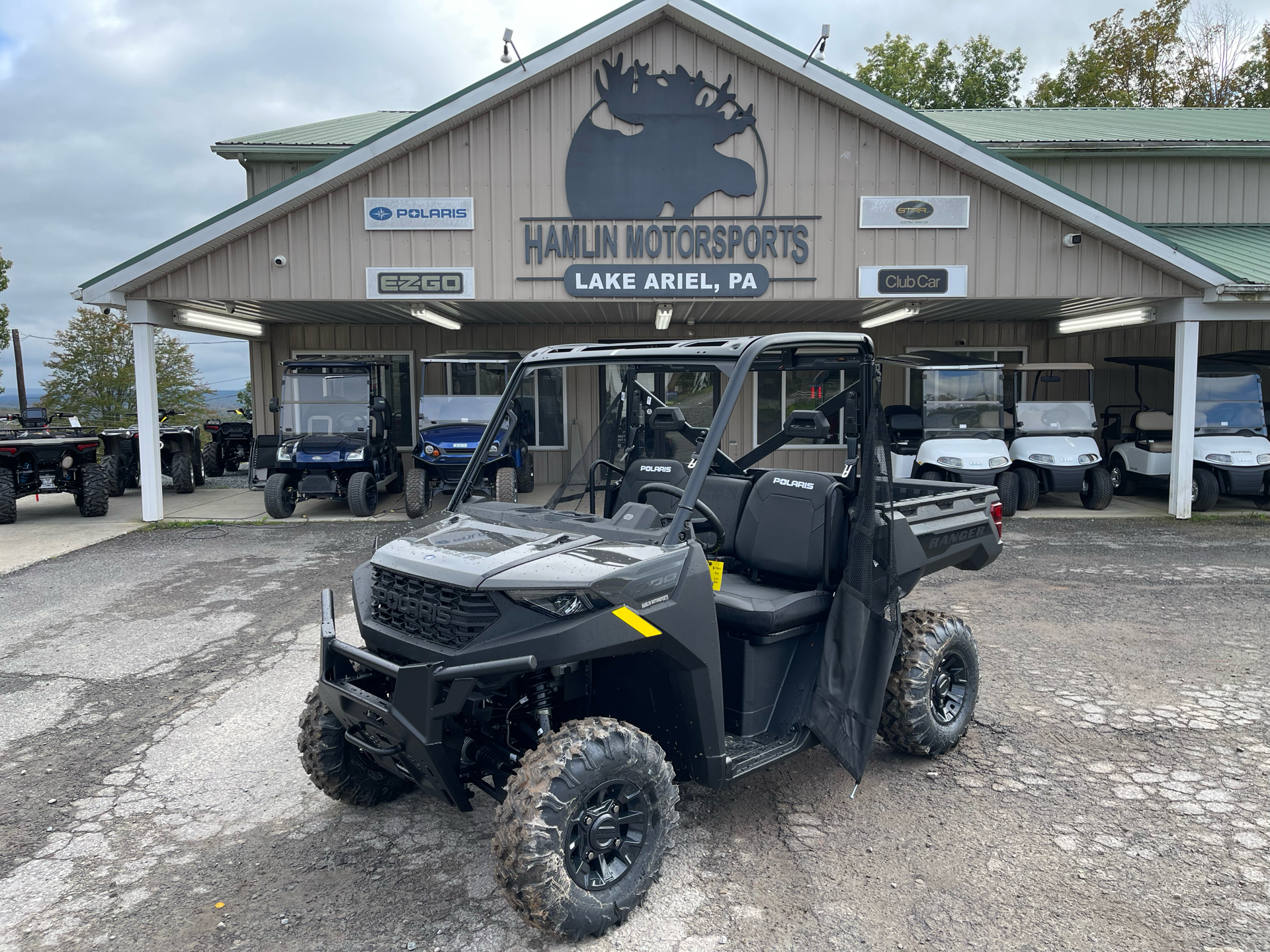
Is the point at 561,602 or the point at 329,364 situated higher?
the point at 329,364

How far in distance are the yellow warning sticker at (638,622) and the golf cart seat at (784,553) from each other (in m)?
0.68

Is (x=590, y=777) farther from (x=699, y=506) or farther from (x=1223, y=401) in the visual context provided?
(x=1223, y=401)

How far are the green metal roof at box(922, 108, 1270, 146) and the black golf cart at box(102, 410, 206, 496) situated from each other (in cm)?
1452

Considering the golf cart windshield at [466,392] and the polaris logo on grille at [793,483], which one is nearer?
the polaris logo on grille at [793,483]

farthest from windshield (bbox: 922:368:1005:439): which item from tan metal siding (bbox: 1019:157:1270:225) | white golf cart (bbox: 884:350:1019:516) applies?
tan metal siding (bbox: 1019:157:1270:225)

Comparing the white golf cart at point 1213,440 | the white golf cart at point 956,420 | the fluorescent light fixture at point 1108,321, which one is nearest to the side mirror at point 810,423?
the white golf cart at point 956,420

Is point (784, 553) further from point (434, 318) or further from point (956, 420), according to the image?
point (434, 318)

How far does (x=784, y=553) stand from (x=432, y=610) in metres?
1.70

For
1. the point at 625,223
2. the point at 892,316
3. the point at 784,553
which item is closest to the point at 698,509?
the point at 784,553

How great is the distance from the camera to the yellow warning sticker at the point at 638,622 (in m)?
2.86

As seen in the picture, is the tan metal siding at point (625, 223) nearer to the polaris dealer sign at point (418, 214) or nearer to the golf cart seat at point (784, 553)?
the polaris dealer sign at point (418, 214)

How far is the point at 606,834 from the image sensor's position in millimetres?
2914

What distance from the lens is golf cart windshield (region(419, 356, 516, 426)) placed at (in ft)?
43.9

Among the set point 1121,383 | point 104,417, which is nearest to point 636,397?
point 1121,383
